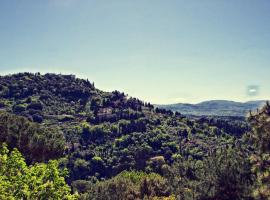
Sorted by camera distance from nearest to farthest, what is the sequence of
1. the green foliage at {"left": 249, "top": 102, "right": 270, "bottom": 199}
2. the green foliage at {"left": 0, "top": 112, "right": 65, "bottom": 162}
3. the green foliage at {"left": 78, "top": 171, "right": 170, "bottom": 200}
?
the green foliage at {"left": 249, "top": 102, "right": 270, "bottom": 199}
the green foliage at {"left": 0, "top": 112, "right": 65, "bottom": 162}
the green foliage at {"left": 78, "top": 171, "right": 170, "bottom": 200}

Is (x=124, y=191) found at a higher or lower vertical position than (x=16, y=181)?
lower

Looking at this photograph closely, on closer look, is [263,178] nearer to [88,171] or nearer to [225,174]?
[225,174]

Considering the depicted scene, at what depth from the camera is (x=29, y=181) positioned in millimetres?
24938

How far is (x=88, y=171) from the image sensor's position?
200 meters

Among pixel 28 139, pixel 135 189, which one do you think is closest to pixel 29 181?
pixel 28 139

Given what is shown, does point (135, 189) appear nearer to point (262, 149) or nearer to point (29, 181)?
point (262, 149)

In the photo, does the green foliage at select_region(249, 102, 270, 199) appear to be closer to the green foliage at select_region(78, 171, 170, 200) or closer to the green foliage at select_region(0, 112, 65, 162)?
the green foliage at select_region(78, 171, 170, 200)

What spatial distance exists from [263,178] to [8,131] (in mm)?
41451

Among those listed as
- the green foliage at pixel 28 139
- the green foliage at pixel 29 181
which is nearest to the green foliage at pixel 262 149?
the green foliage at pixel 29 181

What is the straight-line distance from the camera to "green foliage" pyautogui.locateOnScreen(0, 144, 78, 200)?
934 inches

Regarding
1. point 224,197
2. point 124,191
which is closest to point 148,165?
point 124,191

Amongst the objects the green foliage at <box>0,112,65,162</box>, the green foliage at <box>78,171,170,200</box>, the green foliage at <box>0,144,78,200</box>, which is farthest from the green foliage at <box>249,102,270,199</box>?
the green foliage at <box>0,112,65,162</box>

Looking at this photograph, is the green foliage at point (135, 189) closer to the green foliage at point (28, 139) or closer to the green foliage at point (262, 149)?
the green foliage at point (28, 139)

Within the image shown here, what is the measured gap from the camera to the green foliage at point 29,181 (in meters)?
23.7
